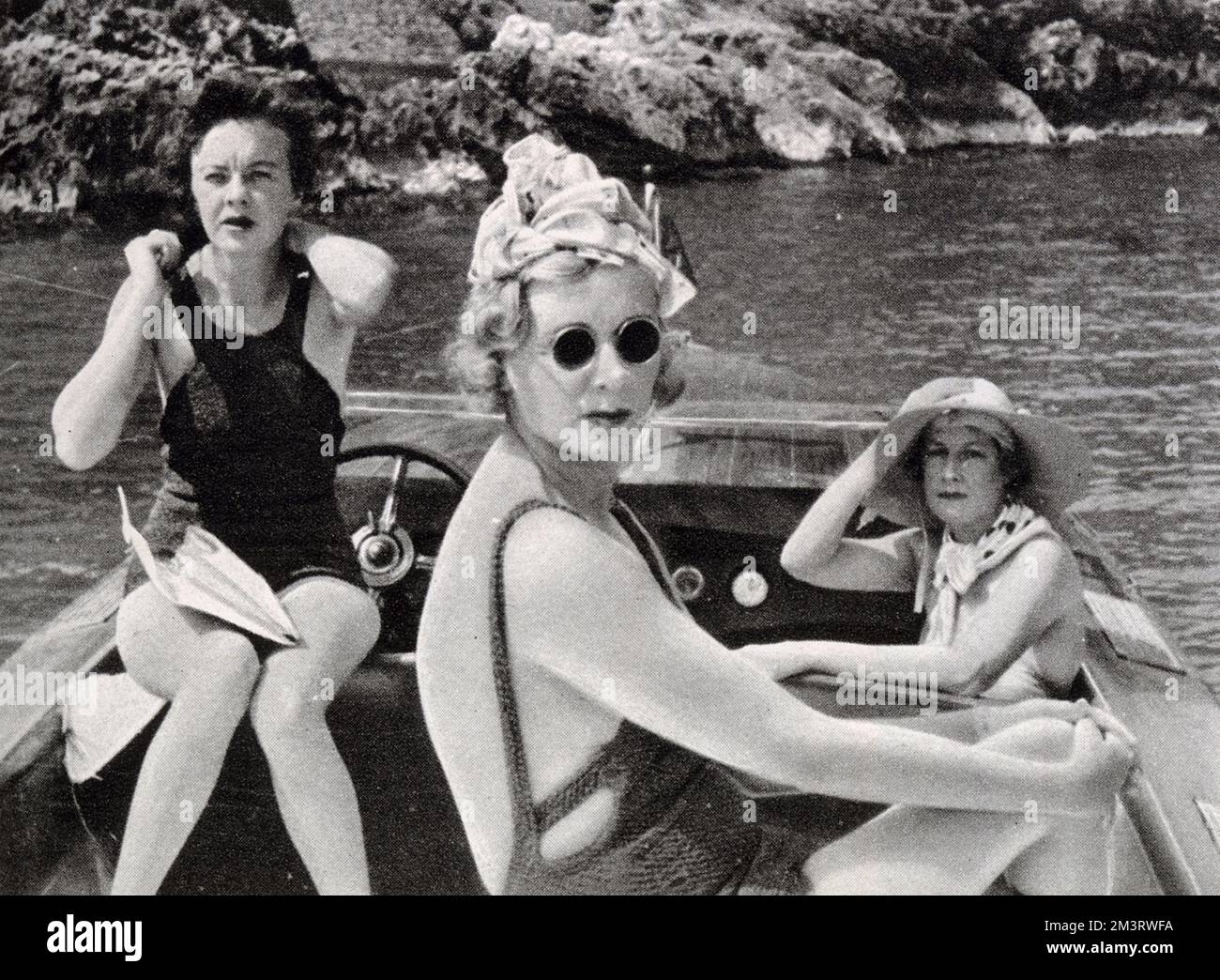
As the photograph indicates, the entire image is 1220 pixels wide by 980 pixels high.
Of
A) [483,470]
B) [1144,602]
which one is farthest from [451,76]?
[1144,602]

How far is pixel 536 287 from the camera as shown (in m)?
2.01

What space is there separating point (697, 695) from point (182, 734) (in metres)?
0.89

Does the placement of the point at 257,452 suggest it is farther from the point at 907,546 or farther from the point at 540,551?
the point at 907,546

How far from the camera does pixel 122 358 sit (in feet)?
7.38

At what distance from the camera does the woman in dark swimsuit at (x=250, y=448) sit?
2279 millimetres

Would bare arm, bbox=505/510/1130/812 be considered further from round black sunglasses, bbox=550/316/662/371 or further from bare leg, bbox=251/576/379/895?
bare leg, bbox=251/576/379/895

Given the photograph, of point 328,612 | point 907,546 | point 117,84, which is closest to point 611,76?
point 117,84

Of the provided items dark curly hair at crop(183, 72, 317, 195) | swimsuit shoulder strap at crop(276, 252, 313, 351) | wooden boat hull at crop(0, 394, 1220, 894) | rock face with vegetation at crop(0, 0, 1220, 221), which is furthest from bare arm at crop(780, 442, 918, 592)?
dark curly hair at crop(183, 72, 317, 195)

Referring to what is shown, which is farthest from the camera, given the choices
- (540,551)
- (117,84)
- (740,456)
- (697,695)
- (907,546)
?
(740,456)

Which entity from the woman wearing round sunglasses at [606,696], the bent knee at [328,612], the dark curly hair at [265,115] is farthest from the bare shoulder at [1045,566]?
the dark curly hair at [265,115]

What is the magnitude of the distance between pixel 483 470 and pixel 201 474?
626 millimetres
